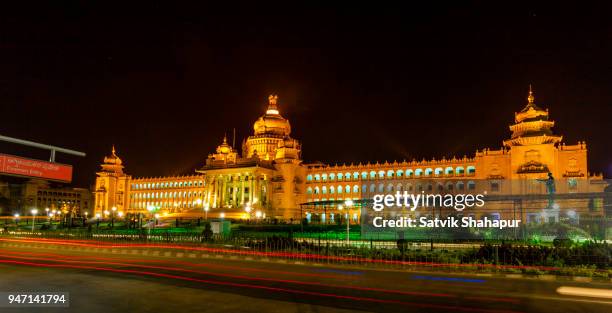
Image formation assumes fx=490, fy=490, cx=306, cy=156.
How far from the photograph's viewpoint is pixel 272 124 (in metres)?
104

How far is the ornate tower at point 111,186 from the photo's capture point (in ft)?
383

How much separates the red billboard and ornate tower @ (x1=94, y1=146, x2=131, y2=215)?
108579mm

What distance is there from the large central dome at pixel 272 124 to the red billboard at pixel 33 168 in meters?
90.3

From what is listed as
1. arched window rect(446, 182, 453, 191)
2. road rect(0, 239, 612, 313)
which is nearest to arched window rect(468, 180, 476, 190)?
arched window rect(446, 182, 453, 191)

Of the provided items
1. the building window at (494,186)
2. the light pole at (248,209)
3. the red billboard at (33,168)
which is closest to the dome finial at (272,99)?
the light pole at (248,209)

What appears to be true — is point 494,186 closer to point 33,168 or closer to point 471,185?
point 471,185

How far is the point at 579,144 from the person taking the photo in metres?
66.9

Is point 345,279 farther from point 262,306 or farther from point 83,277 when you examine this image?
point 83,277

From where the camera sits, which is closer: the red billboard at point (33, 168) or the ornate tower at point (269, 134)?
the red billboard at point (33, 168)

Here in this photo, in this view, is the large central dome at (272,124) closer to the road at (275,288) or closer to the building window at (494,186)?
the building window at (494,186)

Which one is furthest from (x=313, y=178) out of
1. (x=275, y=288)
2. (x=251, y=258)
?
(x=275, y=288)

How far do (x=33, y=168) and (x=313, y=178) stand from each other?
8745 cm

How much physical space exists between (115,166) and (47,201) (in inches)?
1086

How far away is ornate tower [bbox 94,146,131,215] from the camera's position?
116625 millimetres
